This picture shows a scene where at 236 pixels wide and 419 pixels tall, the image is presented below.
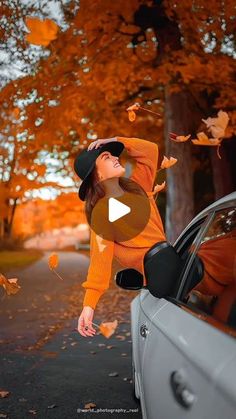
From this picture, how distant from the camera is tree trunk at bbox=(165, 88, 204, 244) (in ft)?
40.8

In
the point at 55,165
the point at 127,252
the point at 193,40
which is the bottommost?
the point at 55,165

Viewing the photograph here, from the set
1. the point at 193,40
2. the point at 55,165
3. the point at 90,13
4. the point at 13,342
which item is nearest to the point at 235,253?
the point at 13,342

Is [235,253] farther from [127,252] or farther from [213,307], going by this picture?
[127,252]

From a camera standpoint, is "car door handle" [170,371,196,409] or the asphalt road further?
the asphalt road

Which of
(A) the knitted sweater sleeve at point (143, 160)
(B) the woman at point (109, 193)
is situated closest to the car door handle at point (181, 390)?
(B) the woman at point (109, 193)

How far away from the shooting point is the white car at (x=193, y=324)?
5.94ft

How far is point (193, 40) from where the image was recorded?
12547mm

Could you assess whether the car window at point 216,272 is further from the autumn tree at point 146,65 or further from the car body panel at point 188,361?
the autumn tree at point 146,65

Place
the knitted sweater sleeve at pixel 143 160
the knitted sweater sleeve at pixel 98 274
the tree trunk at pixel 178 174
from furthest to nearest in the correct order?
the tree trunk at pixel 178 174 → the knitted sweater sleeve at pixel 143 160 → the knitted sweater sleeve at pixel 98 274

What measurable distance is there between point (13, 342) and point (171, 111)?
6.84 meters

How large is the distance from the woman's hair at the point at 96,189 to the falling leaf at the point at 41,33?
128 centimetres

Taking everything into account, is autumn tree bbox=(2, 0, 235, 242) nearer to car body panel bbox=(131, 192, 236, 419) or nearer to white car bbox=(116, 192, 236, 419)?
white car bbox=(116, 192, 236, 419)

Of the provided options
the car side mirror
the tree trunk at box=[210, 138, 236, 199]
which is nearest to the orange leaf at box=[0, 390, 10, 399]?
the car side mirror

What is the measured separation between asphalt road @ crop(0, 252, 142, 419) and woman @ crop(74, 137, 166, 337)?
6.00 feet
